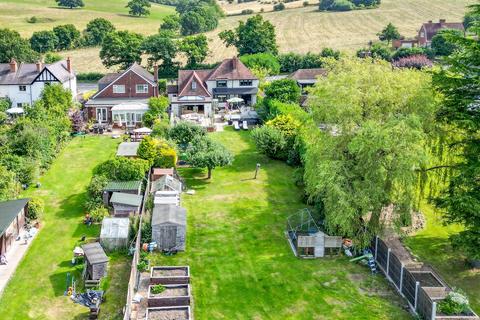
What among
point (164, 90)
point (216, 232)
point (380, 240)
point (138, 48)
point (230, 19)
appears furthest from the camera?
point (230, 19)

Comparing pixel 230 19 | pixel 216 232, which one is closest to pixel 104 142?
pixel 216 232

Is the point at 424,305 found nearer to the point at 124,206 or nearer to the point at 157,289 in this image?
the point at 157,289

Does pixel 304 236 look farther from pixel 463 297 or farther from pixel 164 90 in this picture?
pixel 164 90

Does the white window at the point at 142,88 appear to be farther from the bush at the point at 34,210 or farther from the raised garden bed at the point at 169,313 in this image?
the raised garden bed at the point at 169,313

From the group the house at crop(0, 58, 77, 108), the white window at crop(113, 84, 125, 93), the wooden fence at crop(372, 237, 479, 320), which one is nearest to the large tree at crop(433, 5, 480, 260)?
the wooden fence at crop(372, 237, 479, 320)

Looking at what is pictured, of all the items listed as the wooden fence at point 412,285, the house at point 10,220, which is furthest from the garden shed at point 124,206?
the wooden fence at point 412,285

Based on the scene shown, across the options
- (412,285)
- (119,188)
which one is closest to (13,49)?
(119,188)
